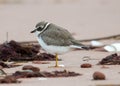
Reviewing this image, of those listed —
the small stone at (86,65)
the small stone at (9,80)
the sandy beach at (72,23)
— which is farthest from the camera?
the small stone at (86,65)

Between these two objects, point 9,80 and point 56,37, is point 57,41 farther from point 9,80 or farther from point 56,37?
point 9,80

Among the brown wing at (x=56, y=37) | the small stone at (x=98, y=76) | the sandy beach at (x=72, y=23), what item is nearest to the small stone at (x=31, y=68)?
the sandy beach at (x=72, y=23)

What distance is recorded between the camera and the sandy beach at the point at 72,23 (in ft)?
30.1

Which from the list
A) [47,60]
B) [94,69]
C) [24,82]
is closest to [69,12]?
[47,60]

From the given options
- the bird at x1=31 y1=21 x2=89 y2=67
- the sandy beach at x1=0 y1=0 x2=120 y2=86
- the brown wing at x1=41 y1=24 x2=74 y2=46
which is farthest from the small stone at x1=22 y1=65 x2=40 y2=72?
the brown wing at x1=41 y1=24 x2=74 y2=46

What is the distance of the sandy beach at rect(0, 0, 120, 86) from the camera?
9.19m

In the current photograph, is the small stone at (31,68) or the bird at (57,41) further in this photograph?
the bird at (57,41)

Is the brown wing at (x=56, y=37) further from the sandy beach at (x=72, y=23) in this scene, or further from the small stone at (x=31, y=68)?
the small stone at (x=31, y=68)

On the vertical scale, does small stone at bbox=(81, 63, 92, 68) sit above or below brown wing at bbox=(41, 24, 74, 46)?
below

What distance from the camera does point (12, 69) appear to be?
10336 millimetres

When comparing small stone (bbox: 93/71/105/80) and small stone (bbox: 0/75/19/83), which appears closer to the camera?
small stone (bbox: 0/75/19/83)

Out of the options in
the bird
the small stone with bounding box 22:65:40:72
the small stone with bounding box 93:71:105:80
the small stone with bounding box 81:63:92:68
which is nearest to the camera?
the small stone with bounding box 93:71:105:80

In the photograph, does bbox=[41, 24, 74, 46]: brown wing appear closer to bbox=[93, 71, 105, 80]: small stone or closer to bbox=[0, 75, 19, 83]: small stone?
bbox=[93, 71, 105, 80]: small stone

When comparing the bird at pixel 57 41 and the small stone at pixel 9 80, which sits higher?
the bird at pixel 57 41
